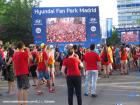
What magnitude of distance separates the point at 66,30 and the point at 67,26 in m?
0.22

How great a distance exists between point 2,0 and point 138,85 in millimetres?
53092

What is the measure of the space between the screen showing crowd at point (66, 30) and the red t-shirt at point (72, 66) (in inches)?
444

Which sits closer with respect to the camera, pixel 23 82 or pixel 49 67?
pixel 23 82

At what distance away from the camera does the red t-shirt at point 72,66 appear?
43.4 feet

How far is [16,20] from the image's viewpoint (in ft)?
212

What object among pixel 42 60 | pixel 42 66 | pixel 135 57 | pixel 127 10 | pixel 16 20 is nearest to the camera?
pixel 42 66

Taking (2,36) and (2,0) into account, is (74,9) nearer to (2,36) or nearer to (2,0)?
(2,36)

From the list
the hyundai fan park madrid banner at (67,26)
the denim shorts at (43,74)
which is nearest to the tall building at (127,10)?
the hyundai fan park madrid banner at (67,26)

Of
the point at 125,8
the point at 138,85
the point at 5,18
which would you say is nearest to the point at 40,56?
the point at 138,85

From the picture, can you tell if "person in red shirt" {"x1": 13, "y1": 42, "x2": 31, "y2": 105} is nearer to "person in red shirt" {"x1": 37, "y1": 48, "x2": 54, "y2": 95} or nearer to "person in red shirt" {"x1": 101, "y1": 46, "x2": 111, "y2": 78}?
"person in red shirt" {"x1": 37, "y1": 48, "x2": 54, "y2": 95}

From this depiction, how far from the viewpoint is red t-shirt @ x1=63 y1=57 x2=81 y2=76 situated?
13.2m

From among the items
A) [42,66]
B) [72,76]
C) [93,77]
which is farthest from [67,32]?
[72,76]

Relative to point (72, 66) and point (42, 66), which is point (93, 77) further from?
point (72, 66)

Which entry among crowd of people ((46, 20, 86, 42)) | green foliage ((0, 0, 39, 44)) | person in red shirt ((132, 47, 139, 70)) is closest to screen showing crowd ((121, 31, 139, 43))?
green foliage ((0, 0, 39, 44))
